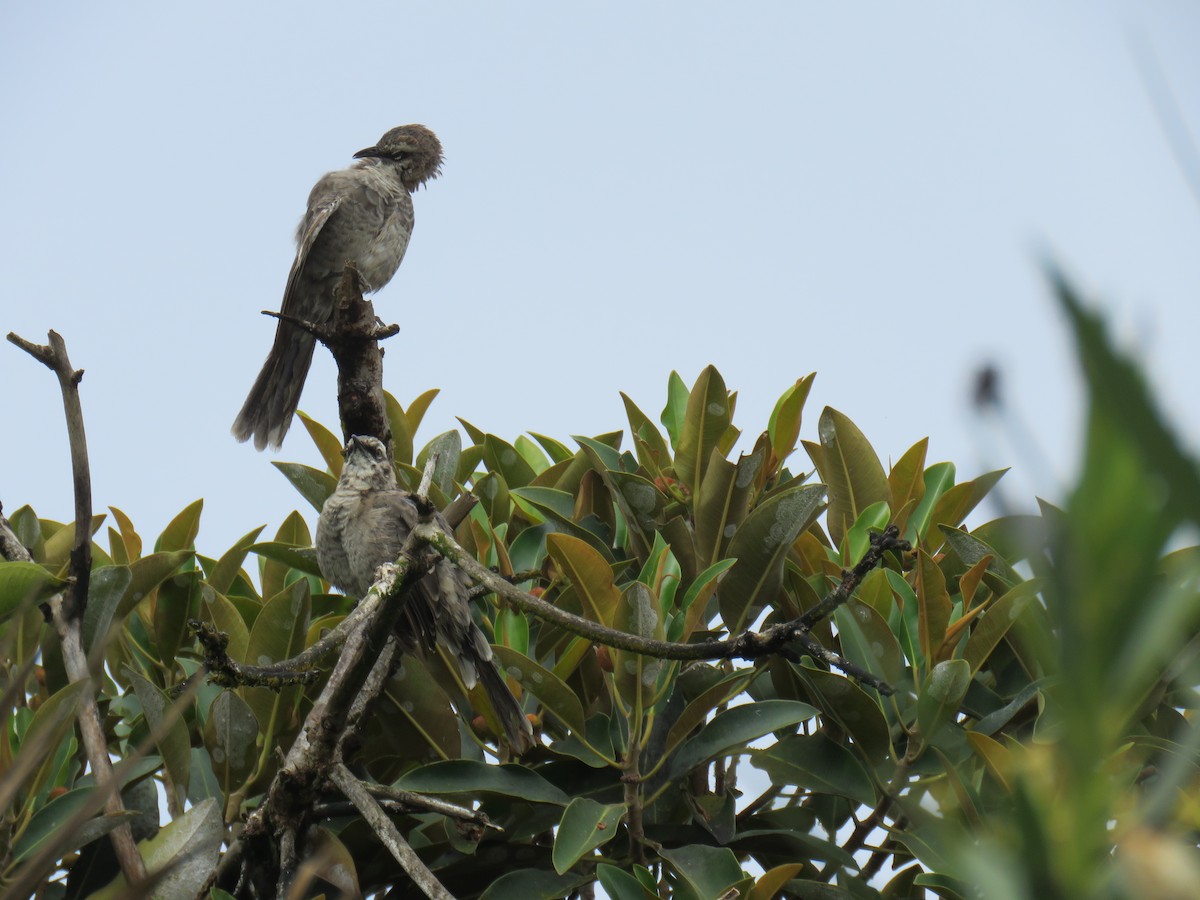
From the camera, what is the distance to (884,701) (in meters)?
2.65

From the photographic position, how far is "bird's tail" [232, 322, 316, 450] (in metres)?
6.19

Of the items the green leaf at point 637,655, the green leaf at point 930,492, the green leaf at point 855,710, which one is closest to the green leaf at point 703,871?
the green leaf at point 637,655

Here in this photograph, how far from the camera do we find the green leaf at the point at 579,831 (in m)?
2.30

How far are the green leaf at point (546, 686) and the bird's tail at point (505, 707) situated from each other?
21 centimetres

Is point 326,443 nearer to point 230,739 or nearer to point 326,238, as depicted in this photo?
point 230,739

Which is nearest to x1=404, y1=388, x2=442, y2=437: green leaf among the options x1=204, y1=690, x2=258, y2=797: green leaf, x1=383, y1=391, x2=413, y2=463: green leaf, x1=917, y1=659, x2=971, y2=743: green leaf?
x1=383, y1=391, x2=413, y2=463: green leaf

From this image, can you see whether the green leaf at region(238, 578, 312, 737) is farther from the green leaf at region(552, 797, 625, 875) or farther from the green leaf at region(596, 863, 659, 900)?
the green leaf at region(596, 863, 659, 900)

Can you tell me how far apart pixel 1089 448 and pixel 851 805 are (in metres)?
2.59

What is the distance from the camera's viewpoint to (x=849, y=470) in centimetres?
334

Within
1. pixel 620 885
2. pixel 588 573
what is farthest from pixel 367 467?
pixel 620 885

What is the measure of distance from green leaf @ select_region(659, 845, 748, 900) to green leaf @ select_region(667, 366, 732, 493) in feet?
3.63

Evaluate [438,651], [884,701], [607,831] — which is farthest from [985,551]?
[438,651]

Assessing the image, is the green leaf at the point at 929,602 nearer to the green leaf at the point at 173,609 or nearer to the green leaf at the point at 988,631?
the green leaf at the point at 988,631

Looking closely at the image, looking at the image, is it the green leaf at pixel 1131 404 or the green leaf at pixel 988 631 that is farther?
the green leaf at pixel 988 631
